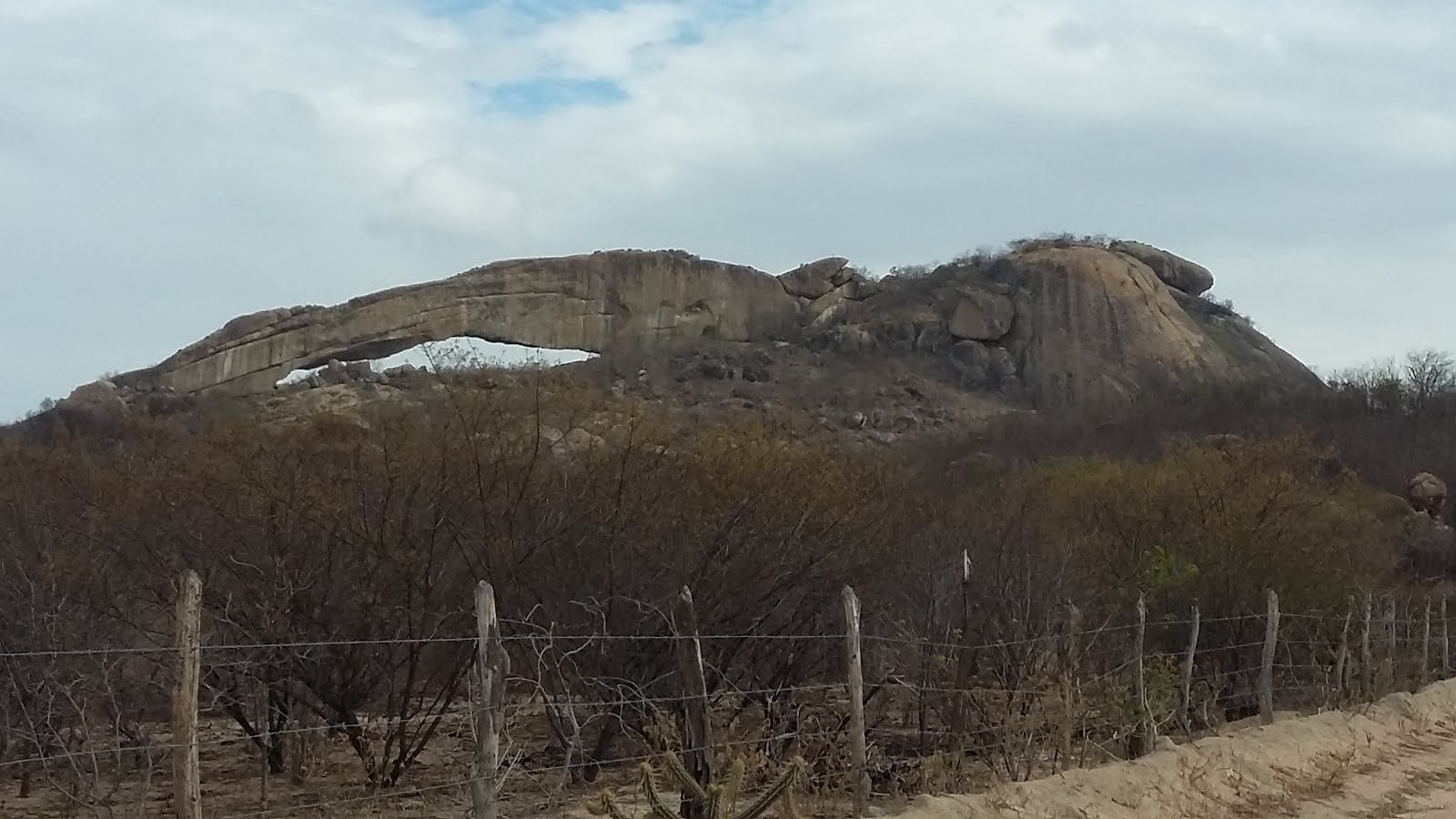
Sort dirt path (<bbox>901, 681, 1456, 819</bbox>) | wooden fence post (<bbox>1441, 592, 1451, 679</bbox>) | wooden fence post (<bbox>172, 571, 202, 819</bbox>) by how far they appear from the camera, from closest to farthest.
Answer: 1. wooden fence post (<bbox>172, 571, 202, 819</bbox>)
2. dirt path (<bbox>901, 681, 1456, 819</bbox>)
3. wooden fence post (<bbox>1441, 592, 1451, 679</bbox>)

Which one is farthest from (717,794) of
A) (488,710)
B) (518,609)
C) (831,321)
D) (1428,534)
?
(831,321)

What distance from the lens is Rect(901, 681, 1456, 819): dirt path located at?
37.5 ft

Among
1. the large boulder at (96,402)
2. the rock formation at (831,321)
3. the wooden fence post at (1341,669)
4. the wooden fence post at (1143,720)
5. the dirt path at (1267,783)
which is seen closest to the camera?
the dirt path at (1267,783)

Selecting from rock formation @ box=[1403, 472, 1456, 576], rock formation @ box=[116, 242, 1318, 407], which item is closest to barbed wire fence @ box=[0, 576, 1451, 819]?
rock formation @ box=[1403, 472, 1456, 576]

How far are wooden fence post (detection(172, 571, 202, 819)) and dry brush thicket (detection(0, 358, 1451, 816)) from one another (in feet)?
13.9

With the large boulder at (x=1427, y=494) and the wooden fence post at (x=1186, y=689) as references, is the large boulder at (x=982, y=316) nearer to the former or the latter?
the large boulder at (x=1427, y=494)

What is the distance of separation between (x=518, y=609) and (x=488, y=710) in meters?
5.85

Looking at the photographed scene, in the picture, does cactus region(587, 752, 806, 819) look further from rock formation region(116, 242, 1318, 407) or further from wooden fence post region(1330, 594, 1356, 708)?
rock formation region(116, 242, 1318, 407)

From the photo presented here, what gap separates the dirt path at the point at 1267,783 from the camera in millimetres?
11422

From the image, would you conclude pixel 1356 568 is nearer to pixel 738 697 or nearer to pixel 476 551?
pixel 738 697

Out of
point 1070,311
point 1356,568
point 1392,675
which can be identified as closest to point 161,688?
point 1392,675

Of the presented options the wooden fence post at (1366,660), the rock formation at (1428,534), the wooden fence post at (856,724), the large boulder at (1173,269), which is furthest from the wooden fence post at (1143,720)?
the large boulder at (1173,269)

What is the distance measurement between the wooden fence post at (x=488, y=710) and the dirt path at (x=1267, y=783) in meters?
3.47

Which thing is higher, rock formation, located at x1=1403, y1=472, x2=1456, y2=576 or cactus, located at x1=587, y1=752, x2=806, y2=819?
cactus, located at x1=587, y1=752, x2=806, y2=819
